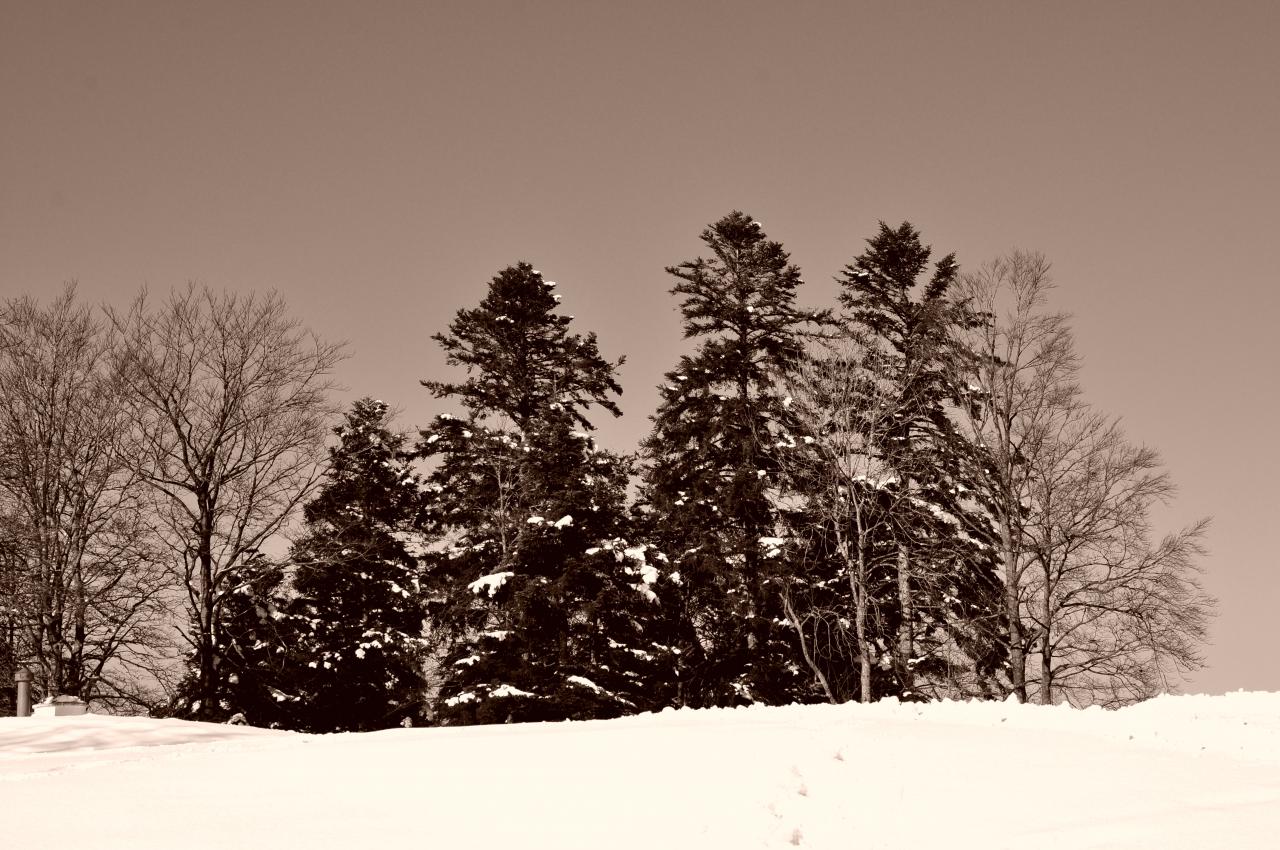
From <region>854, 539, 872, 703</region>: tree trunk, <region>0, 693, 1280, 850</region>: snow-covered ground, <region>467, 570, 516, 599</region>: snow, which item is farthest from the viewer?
<region>467, 570, 516, 599</region>: snow

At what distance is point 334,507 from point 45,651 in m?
7.73

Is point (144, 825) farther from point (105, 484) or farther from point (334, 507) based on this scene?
point (334, 507)

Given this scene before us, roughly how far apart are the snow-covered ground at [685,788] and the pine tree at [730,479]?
1221 centimetres

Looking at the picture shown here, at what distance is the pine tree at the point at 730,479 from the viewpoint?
85.5 feet

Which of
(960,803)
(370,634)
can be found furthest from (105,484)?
(960,803)

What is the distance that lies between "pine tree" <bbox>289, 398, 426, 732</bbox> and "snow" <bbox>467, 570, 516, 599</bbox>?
117 inches

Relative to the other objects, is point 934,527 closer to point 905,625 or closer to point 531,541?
point 905,625

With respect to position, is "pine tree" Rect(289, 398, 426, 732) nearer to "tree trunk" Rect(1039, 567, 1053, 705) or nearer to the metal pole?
the metal pole

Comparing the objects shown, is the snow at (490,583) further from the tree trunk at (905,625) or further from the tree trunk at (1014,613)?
the tree trunk at (1014,613)

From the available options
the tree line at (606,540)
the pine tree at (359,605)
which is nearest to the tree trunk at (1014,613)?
the tree line at (606,540)

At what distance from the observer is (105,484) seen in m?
25.6

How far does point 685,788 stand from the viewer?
31.0ft

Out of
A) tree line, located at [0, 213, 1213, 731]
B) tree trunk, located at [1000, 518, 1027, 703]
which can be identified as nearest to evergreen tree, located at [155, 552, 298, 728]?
tree line, located at [0, 213, 1213, 731]

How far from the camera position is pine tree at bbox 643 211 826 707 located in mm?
26047
